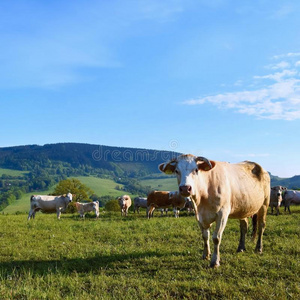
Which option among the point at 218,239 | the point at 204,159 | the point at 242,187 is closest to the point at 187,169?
the point at 204,159

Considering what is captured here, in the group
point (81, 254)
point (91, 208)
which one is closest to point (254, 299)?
point (81, 254)

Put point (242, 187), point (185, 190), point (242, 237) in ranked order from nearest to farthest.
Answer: point (185, 190) → point (242, 187) → point (242, 237)

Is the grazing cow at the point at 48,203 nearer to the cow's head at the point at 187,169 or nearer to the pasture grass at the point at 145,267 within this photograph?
the pasture grass at the point at 145,267

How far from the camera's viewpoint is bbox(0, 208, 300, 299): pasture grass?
5.62 metres

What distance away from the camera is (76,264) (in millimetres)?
8047

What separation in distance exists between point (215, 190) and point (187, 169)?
1070 millimetres

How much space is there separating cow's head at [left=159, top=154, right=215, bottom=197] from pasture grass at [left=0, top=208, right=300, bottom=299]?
2.05m

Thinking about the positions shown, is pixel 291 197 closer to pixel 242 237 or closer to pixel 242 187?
pixel 242 237

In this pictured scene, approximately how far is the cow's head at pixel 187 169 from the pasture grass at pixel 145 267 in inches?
80.7

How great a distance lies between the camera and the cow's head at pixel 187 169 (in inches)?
267

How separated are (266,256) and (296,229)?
15.6ft

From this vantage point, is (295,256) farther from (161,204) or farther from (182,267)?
(161,204)

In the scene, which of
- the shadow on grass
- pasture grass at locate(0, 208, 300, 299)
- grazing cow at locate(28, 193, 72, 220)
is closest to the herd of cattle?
pasture grass at locate(0, 208, 300, 299)

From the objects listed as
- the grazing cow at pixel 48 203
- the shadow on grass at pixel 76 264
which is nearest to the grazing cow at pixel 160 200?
the grazing cow at pixel 48 203
